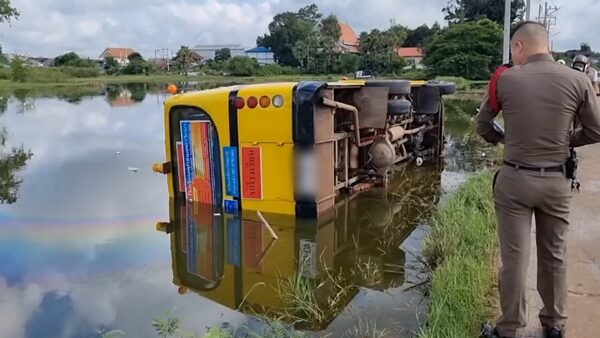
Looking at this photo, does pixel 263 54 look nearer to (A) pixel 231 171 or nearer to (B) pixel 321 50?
(B) pixel 321 50

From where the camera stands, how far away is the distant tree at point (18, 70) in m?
55.1

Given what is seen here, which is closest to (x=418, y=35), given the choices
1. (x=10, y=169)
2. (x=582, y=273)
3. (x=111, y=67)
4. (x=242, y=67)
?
(x=242, y=67)

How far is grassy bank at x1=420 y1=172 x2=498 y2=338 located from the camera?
3.38 m

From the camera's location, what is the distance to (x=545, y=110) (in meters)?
2.89

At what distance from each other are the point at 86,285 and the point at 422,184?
5.12 m

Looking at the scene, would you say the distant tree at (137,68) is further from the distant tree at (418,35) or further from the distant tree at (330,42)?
the distant tree at (418,35)

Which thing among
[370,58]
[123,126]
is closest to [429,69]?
[370,58]

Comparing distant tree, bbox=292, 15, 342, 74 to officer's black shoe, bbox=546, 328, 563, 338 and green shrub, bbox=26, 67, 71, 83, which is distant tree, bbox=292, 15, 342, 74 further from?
officer's black shoe, bbox=546, 328, 563, 338

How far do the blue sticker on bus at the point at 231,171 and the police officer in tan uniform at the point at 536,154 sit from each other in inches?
147

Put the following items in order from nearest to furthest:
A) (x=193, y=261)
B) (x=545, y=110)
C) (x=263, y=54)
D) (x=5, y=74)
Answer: (x=545, y=110) < (x=193, y=261) < (x=5, y=74) < (x=263, y=54)

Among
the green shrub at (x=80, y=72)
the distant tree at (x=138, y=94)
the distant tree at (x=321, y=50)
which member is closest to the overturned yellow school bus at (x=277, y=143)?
the distant tree at (x=138, y=94)

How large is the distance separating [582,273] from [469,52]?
44.6m

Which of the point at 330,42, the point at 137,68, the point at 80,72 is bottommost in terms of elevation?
the point at 80,72

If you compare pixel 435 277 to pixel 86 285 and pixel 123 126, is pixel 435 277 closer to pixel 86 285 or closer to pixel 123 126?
pixel 86 285
